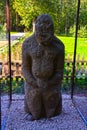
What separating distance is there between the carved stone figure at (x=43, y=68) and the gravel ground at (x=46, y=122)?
0.36ft

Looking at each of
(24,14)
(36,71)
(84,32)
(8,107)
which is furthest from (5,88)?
(84,32)

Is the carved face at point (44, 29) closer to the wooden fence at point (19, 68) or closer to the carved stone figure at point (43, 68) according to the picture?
the carved stone figure at point (43, 68)

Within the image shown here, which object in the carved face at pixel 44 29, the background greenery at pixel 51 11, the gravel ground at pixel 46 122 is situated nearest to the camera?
the carved face at pixel 44 29

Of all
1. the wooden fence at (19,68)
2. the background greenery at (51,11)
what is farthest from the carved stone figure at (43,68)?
the background greenery at (51,11)

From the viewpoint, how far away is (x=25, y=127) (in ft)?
9.30

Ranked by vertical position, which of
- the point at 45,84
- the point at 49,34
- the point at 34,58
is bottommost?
the point at 45,84

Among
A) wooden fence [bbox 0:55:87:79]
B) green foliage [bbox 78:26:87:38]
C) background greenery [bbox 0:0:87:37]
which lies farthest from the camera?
green foliage [bbox 78:26:87:38]

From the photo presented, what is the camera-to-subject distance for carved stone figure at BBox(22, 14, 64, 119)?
2746 millimetres

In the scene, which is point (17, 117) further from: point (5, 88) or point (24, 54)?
point (5, 88)

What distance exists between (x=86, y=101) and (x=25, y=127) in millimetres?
1898

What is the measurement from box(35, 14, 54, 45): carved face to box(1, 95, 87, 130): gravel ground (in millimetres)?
1058

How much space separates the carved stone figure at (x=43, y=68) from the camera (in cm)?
275

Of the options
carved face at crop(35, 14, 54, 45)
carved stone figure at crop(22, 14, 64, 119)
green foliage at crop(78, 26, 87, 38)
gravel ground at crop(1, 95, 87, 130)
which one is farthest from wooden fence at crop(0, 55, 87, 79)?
green foliage at crop(78, 26, 87, 38)

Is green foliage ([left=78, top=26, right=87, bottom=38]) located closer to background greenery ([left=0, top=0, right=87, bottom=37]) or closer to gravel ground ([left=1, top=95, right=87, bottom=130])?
background greenery ([left=0, top=0, right=87, bottom=37])
